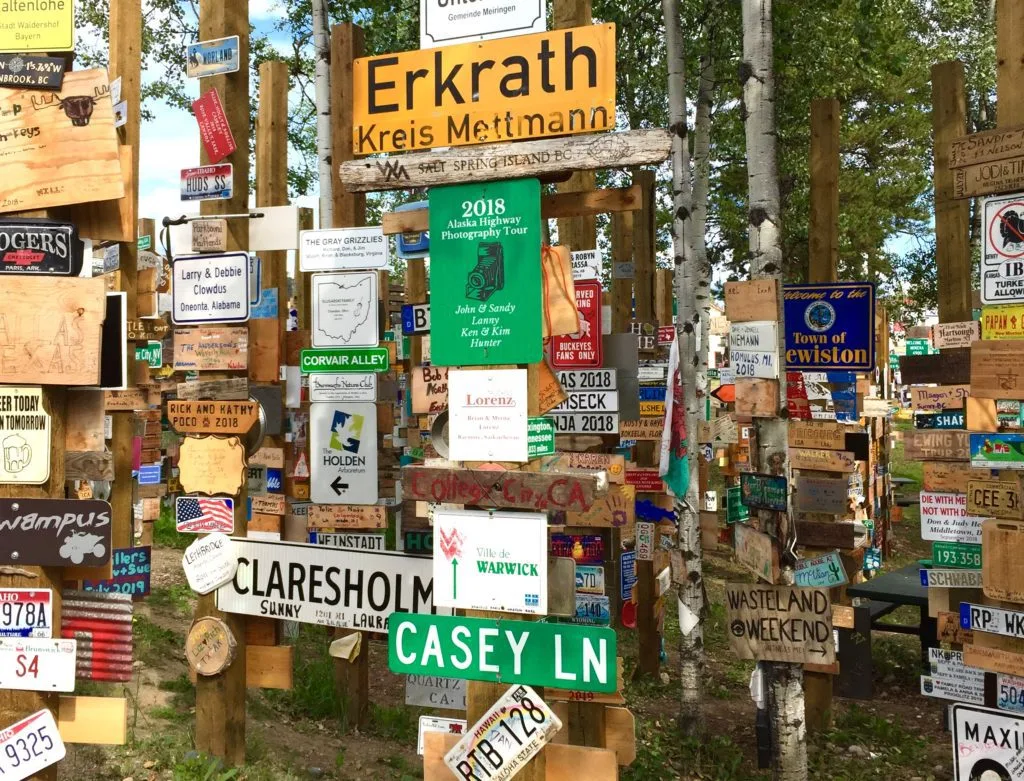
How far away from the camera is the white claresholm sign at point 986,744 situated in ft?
13.4

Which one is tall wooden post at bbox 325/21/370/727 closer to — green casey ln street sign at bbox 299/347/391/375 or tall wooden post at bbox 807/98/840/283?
green casey ln street sign at bbox 299/347/391/375

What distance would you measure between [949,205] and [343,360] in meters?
4.66

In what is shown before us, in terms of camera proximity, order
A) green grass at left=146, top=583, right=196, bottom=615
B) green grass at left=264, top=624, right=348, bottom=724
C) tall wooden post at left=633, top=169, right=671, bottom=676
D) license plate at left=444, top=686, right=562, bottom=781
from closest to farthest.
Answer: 1. license plate at left=444, top=686, right=562, bottom=781
2. green grass at left=264, top=624, right=348, bottom=724
3. tall wooden post at left=633, top=169, right=671, bottom=676
4. green grass at left=146, top=583, right=196, bottom=615

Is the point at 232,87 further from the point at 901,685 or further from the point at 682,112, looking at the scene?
the point at 901,685

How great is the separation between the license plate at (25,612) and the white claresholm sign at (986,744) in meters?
4.11

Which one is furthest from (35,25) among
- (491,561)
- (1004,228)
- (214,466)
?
(1004,228)

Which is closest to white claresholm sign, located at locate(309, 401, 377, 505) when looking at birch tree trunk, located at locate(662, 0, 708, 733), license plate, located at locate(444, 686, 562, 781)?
birch tree trunk, located at locate(662, 0, 708, 733)

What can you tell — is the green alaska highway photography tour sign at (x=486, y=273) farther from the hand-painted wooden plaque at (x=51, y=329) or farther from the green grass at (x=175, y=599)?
the green grass at (x=175, y=599)

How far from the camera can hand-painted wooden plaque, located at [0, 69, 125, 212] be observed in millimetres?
3994

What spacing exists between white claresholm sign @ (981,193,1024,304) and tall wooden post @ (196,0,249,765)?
14.6 feet

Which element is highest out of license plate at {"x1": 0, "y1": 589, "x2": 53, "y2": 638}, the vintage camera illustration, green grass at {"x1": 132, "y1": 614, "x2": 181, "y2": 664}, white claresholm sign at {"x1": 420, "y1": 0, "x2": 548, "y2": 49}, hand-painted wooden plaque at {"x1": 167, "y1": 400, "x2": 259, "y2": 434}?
white claresholm sign at {"x1": 420, "y1": 0, "x2": 548, "y2": 49}

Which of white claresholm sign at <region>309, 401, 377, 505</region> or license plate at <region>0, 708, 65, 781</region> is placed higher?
white claresholm sign at <region>309, 401, 377, 505</region>

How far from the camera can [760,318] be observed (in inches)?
227

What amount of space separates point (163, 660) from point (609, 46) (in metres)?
6.22
